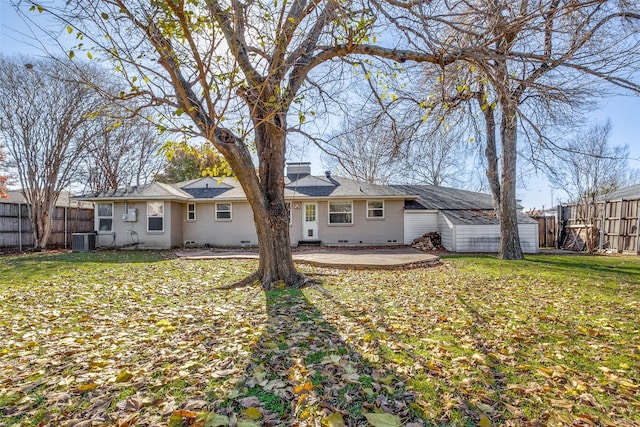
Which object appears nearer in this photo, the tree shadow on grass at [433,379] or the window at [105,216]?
the tree shadow on grass at [433,379]

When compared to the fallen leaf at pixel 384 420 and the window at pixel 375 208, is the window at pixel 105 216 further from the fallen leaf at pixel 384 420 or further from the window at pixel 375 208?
the fallen leaf at pixel 384 420

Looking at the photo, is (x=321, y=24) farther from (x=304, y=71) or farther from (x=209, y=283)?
(x=209, y=283)

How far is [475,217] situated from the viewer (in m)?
15.2

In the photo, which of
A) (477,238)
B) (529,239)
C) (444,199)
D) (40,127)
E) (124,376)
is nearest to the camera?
(124,376)

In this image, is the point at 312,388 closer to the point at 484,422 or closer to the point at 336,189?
the point at 484,422

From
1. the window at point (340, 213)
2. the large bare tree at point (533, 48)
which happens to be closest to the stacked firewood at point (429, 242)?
the window at point (340, 213)

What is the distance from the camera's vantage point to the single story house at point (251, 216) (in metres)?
15.3

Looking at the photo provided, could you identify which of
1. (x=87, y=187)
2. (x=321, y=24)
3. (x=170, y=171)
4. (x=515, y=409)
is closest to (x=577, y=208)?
(x=321, y=24)

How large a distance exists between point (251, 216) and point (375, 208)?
19.6ft

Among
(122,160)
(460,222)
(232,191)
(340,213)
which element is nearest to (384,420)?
(460,222)

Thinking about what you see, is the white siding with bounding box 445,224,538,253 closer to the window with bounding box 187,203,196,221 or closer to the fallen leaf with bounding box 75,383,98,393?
the window with bounding box 187,203,196,221

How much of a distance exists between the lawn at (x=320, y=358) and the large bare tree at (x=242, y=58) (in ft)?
6.19

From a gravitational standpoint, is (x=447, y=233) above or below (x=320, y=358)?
above

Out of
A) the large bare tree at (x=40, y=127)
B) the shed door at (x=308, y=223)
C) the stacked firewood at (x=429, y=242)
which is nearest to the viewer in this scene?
the large bare tree at (x=40, y=127)
